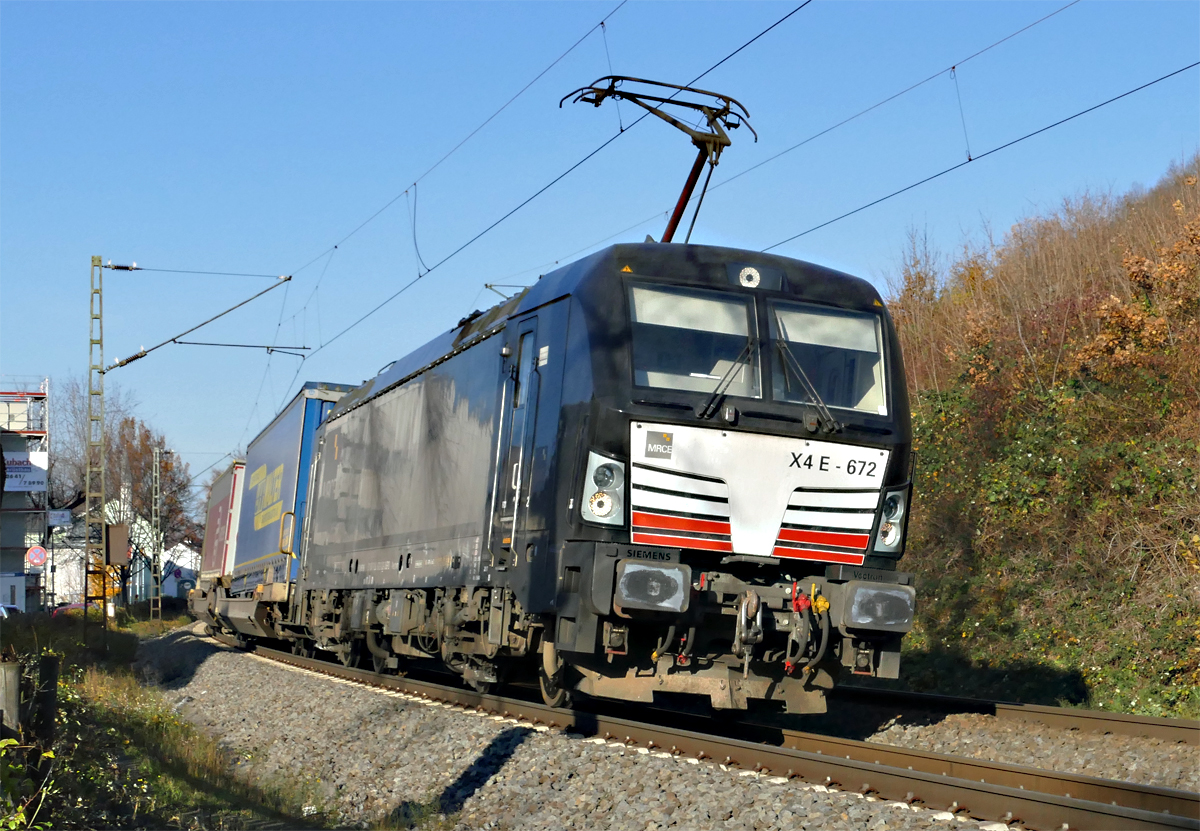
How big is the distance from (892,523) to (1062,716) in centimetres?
241

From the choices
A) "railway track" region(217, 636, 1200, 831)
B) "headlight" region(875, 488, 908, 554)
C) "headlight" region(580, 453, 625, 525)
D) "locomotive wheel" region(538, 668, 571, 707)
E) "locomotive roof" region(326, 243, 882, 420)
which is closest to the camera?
"railway track" region(217, 636, 1200, 831)

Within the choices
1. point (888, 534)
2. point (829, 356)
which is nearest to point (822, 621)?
point (888, 534)

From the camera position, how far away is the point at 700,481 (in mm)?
8742

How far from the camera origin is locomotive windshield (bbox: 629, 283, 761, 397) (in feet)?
29.6

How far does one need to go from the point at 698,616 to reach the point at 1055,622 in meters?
7.66

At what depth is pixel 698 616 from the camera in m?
8.73

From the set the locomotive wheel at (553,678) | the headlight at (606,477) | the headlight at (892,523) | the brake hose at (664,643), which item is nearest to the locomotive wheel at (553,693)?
the locomotive wheel at (553,678)

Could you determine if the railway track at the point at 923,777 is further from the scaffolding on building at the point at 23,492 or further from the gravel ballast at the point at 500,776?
the scaffolding on building at the point at 23,492

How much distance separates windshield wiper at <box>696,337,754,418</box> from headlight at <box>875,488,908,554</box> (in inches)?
61.5

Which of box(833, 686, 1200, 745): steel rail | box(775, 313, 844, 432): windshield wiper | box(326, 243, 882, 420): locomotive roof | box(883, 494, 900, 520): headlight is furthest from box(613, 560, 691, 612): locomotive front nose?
box(833, 686, 1200, 745): steel rail

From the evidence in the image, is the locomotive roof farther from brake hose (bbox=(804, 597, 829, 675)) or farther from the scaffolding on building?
the scaffolding on building

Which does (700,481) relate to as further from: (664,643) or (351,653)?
(351,653)

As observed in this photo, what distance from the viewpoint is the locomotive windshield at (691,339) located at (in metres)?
9.03

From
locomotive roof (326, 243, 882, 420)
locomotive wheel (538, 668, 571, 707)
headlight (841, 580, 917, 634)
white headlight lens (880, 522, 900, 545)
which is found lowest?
locomotive wheel (538, 668, 571, 707)
